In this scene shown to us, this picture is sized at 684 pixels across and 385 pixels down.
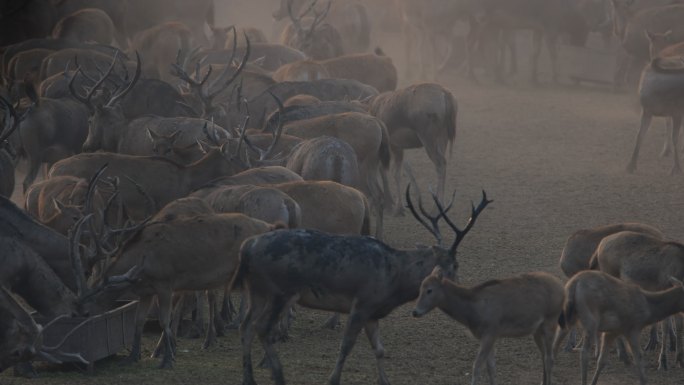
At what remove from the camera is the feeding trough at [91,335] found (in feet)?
29.0

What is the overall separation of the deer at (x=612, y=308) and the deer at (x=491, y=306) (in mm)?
178

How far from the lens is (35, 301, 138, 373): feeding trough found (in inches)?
348

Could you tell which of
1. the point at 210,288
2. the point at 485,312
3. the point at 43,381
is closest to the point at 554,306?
the point at 485,312

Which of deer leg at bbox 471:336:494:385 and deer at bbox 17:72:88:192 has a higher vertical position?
deer leg at bbox 471:336:494:385

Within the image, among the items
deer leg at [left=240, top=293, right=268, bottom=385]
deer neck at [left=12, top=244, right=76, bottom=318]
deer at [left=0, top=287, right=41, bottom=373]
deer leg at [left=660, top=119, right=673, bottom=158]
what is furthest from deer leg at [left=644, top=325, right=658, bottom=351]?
deer leg at [left=660, top=119, right=673, bottom=158]

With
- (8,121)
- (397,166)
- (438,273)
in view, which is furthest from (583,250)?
(397,166)

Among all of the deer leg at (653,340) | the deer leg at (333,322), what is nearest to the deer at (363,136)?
the deer leg at (333,322)

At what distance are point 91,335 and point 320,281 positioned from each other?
166 cm

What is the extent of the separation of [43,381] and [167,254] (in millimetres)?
1319

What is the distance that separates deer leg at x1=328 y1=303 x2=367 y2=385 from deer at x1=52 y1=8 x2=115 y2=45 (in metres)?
14.8

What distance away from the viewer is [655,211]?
1576 cm

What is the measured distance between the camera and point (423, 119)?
1600 cm

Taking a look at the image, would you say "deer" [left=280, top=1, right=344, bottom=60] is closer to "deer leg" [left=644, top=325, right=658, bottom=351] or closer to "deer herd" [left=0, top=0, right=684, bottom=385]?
"deer herd" [left=0, top=0, right=684, bottom=385]

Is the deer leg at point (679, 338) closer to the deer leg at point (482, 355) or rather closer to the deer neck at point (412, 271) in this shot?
the deer leg at point (482, 355)
